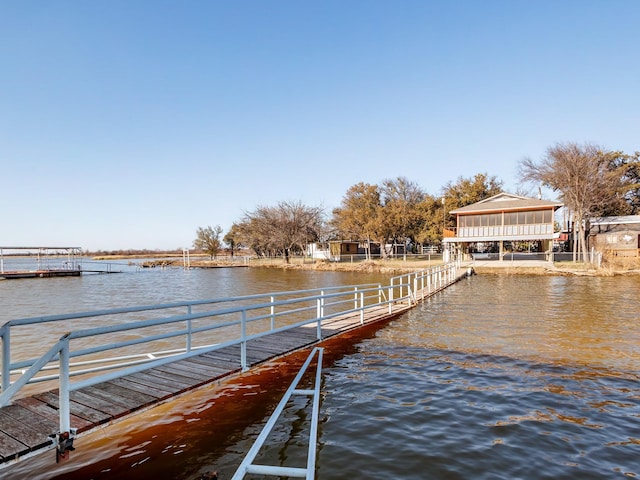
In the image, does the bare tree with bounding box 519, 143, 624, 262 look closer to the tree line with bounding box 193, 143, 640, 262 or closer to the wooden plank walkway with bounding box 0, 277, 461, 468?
the tree line with bounding box 193, 143, 640, 262

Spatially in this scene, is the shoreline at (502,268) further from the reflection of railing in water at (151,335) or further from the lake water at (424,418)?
the lake water at (424,418)

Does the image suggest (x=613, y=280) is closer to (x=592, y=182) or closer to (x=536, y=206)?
(x=536, y=206)

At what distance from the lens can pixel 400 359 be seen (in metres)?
8.87

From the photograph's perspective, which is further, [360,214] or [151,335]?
[360,214]

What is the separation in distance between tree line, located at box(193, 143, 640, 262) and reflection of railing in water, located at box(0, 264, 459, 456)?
888 inches

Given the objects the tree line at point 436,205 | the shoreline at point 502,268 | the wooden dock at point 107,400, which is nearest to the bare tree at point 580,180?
the tree line at point 436,205

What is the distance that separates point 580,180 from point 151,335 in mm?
43995

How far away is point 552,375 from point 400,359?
309 cm

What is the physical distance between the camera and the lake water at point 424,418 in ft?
14.5

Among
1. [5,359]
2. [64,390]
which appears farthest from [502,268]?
[5,359]

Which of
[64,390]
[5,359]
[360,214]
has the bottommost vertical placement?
[64,390]

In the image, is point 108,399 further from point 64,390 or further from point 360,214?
point 360,214

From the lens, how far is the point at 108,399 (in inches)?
182

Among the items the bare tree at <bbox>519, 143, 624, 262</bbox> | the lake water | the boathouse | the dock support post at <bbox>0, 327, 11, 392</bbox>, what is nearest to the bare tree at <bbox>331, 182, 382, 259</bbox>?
the boathouse
